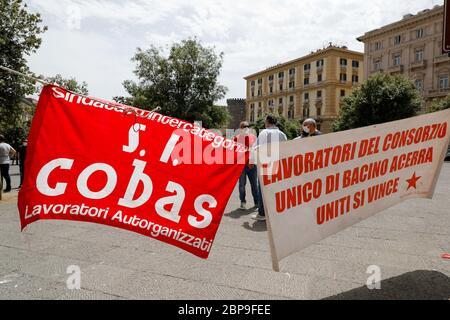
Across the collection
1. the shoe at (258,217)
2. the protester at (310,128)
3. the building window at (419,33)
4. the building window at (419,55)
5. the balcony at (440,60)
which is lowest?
the shoe at (258,217)

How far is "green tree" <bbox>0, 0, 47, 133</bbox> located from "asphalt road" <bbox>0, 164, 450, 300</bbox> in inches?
402

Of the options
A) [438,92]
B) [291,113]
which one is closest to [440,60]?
[438,92]

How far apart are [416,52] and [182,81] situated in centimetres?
3771

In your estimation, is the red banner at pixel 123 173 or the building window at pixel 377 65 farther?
the building window at pixel 377 65

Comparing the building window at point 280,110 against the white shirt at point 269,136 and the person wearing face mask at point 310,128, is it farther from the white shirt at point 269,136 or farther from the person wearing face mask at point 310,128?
the white shirt at point 269,136

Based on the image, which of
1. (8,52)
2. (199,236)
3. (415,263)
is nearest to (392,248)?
(415,263)

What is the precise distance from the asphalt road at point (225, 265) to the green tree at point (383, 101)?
36.1m

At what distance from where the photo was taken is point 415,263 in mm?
3730

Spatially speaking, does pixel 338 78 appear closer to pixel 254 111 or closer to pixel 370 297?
pixel 254 111

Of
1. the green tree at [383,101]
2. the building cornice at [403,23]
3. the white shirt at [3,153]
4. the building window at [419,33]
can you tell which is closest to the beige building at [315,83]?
the building cornice at [403,23]

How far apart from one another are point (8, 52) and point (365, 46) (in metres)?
59.5

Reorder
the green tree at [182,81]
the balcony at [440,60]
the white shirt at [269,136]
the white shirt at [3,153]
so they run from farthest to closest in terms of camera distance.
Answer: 1. the balcony at [440,60]
2. the green tree at [182,81]
3. the white shirt at [3,153]
4. the white shirt at [269,136]

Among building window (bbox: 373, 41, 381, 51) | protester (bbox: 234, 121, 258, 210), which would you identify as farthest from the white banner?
building window (bbox: 373, 41, 381, 51)

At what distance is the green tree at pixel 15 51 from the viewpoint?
512 inches
